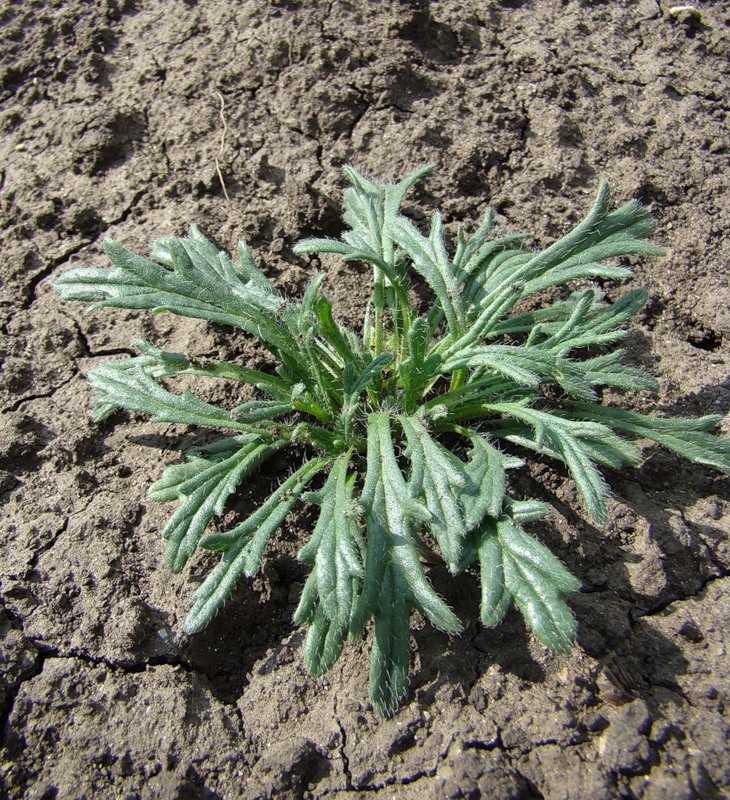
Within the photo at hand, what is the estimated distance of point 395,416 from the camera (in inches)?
87.3

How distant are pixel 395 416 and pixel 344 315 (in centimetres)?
60

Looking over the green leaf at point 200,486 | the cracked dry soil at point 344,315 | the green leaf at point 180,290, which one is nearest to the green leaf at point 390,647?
the cracked dry soil at point 344,315

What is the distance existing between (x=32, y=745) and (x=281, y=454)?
3.63 ft

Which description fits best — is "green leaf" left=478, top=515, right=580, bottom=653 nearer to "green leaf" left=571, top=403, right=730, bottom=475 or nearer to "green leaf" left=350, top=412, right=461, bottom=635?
"green leaf" left=350, top=412, right=461, bottom=635

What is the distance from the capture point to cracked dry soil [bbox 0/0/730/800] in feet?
5.74

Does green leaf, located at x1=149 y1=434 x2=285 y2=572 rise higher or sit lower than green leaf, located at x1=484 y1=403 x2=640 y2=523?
higher

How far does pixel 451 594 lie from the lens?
2.01m

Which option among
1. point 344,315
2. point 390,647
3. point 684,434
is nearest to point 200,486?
point 390,647

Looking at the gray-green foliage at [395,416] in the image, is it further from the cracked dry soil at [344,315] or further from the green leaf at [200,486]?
the cracked dry soil at [344,315]

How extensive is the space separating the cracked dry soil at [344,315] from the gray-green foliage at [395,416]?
0.65ft

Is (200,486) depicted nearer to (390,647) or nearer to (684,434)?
(390,647)

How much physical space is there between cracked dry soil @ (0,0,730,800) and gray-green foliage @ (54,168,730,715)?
197 mm

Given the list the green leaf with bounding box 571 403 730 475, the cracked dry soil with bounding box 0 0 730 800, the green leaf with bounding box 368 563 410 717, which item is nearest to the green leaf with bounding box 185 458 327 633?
the cracked dry soil with bounding box 0 0 730 800

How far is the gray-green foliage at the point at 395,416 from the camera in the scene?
175 cm
